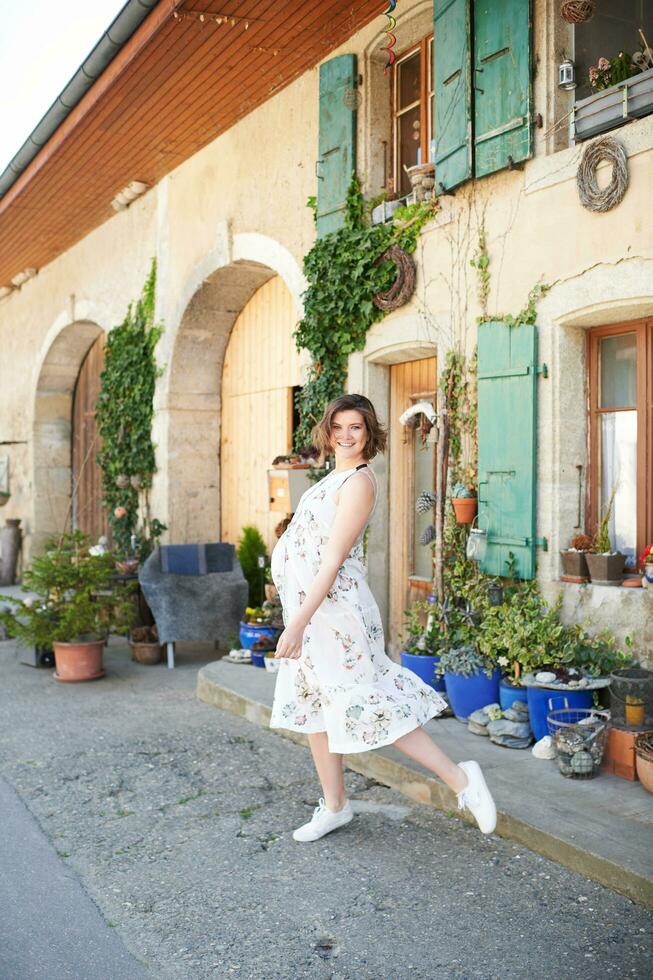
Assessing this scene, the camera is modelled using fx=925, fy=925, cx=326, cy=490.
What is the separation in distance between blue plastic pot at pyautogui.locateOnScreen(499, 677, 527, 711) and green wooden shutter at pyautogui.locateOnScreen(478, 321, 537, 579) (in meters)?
0.65

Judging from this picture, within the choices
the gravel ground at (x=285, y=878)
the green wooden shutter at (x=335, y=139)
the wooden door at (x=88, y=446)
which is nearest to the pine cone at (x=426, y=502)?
the gravel ground at (x=285, y=878)

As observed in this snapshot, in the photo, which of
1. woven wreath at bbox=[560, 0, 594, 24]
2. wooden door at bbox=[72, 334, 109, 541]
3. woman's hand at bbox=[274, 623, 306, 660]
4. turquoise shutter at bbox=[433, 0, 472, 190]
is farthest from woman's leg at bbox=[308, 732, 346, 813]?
wooden door at bbox=[72, 334, 109, 541]

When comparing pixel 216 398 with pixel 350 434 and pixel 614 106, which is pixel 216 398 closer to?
pixel 614 106

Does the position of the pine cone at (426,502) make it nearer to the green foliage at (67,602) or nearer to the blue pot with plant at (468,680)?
the blue pot with plant at (468,680)

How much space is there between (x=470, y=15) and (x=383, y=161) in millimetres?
1386

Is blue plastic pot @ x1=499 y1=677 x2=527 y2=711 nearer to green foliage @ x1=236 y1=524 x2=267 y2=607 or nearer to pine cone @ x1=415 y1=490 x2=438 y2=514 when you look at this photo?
pine cone @ x1=415 y1=490 x2=438 y2=514

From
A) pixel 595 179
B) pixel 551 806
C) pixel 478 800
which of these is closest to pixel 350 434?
pixel 478 800

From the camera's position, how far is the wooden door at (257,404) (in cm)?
835

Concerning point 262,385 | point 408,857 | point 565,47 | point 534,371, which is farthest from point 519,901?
point 262,385

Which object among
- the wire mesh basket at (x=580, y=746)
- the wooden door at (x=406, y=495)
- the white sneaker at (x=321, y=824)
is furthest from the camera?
the wooden door at (x=406, y=495)

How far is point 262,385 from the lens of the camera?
28.6 ft

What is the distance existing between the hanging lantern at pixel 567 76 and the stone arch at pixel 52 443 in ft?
30.2

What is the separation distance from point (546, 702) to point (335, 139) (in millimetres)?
4354

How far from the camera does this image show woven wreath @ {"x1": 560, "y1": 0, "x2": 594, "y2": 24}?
491 centimetres
